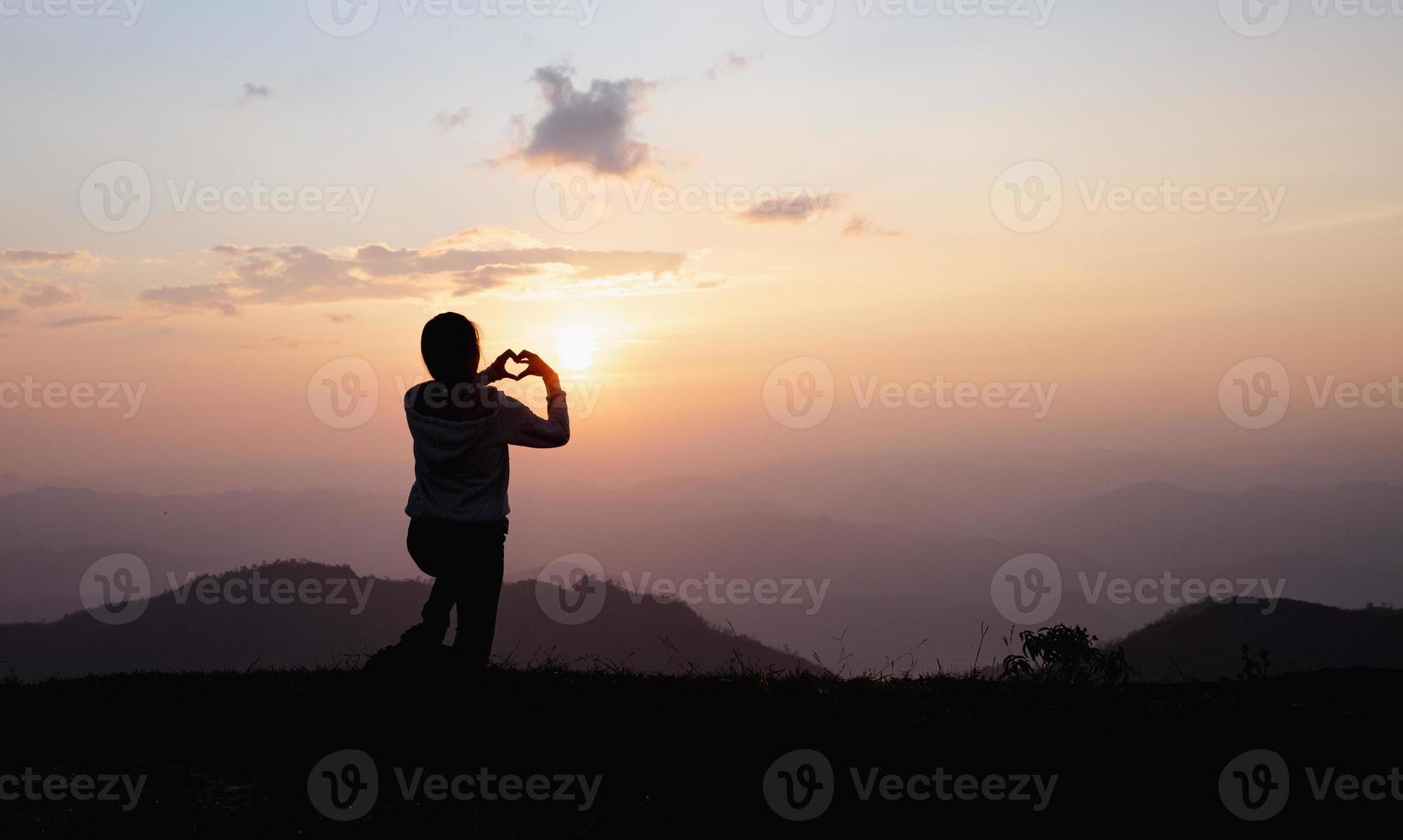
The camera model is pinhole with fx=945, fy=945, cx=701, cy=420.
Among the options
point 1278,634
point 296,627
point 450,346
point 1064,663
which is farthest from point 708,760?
point 296,627

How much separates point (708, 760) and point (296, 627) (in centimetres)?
6450

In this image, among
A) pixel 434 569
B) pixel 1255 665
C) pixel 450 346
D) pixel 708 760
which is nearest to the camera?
pixel 708 760

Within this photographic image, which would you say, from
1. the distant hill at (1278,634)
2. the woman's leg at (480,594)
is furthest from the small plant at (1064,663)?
the distant hill at (1278,634)

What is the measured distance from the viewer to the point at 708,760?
19.1 feet

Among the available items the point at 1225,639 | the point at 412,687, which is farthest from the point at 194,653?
the point at 412,687

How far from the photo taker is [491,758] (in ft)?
19.8

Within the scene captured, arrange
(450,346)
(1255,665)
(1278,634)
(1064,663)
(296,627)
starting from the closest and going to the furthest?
(450,346) → (1064,663) → (1255,665) → (1278,634) → (296,627)

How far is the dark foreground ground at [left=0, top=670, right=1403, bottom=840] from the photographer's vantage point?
517 cm

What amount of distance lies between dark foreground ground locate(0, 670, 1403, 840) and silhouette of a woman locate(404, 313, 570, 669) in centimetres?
68

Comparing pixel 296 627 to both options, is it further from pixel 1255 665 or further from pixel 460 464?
pixel 1255 665

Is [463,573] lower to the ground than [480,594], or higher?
higher

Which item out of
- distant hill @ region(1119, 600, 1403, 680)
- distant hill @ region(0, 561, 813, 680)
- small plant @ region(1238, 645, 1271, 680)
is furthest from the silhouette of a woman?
distant hill @ region(0, 561, 813, 680)

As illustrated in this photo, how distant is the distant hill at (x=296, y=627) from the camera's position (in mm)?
54031

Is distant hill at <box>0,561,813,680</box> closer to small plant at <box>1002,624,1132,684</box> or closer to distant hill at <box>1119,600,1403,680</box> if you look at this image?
distant hill at <box>1119,600,1403,680</box>
